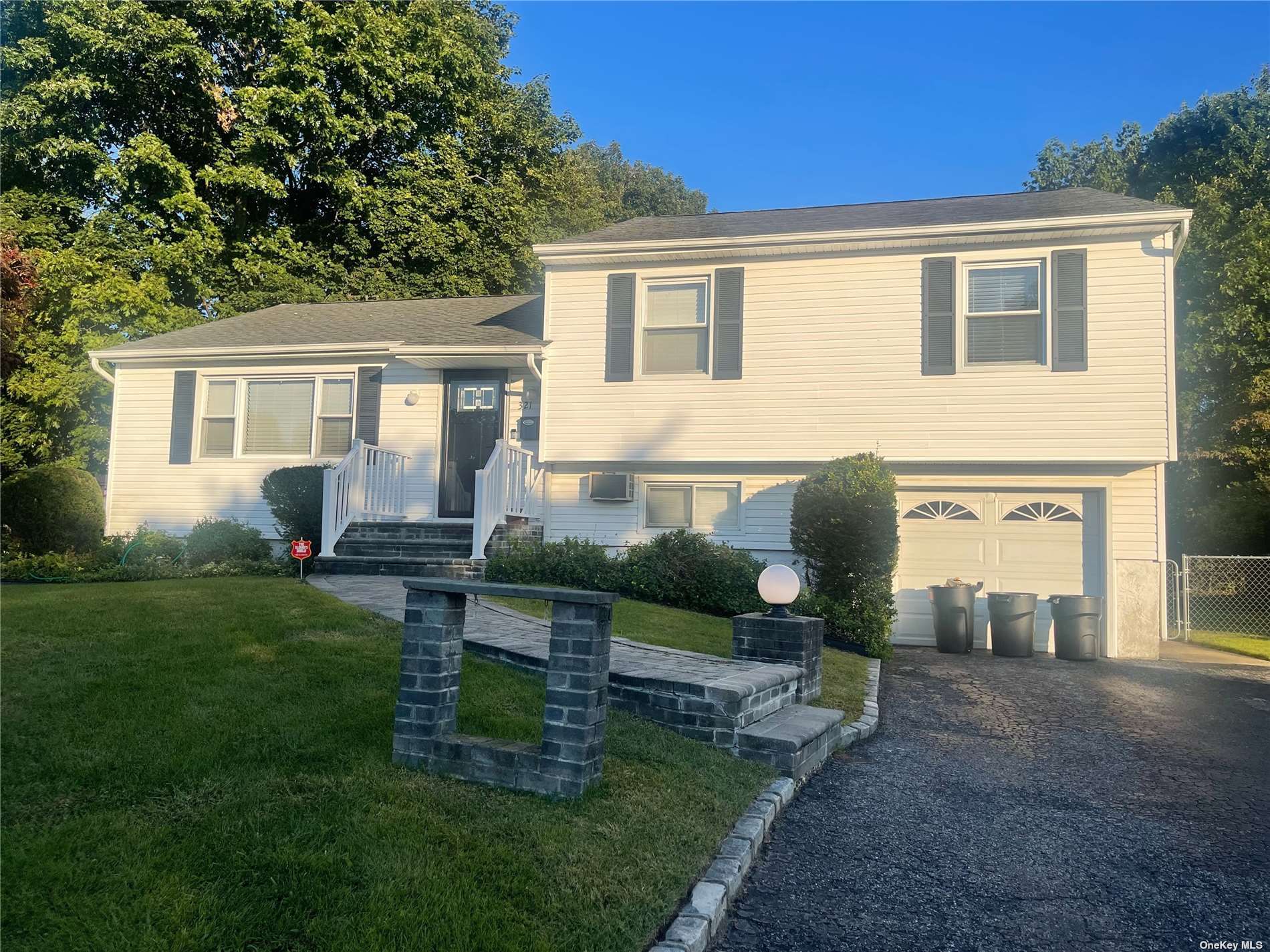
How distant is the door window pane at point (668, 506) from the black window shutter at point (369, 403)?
14.8 ft

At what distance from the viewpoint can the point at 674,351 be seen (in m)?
12.5

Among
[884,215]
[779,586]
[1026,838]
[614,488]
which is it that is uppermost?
[884,215]

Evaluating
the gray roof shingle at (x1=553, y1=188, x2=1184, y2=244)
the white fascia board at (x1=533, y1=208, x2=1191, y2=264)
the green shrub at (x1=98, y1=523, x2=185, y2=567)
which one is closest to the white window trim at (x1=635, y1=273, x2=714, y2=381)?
the white fascia board at (x1=533, y1=208, x2=1191, y2=264)

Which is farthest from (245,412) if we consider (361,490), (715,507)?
(715,507)

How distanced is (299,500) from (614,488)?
175 inches

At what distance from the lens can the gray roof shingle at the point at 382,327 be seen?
540 inches

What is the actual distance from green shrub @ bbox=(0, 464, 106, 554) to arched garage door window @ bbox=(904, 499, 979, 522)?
41.2 feet

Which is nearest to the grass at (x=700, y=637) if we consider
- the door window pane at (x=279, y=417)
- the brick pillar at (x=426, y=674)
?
the brick pillar at (x=426, y=674)

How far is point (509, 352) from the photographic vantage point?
41.9 ft

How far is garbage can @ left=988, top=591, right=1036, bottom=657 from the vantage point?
35.1 ft

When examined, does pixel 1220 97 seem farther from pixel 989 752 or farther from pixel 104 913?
pixel 104 913

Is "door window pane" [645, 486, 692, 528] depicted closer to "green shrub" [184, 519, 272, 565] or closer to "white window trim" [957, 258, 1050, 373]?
"white window trim" [957, 258, 1050, 373]

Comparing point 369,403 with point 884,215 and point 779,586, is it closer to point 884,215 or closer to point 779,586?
point 884,215

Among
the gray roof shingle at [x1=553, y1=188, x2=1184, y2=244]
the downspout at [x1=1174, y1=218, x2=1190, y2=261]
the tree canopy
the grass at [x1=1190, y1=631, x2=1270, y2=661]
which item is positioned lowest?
the grass at [x1=1190, y1=631, x2=1270, y2=661]
